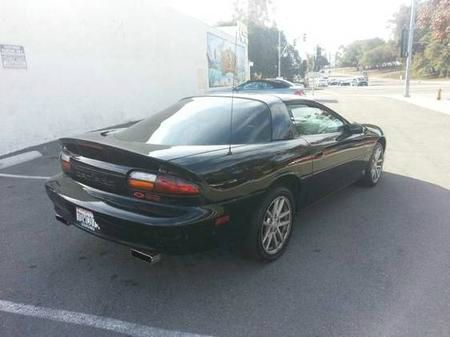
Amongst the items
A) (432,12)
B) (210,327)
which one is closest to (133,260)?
(210,327)

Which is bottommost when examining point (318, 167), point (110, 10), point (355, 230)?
point (355, 230)

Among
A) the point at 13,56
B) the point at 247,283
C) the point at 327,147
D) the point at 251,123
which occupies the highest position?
the point at 13,56

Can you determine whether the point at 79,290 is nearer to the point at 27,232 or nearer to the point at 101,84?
the point at 27,232

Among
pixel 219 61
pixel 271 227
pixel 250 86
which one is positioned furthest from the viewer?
pixel 219 61

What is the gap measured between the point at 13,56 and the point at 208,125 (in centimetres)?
658

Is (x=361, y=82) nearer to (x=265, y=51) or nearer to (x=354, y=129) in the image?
(x=265, y=51)

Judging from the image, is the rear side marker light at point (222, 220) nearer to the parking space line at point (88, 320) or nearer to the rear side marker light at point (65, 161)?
the parking space line at point (88, 320)

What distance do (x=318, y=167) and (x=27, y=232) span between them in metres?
3.11

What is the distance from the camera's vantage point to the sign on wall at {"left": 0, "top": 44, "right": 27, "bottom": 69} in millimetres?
7977

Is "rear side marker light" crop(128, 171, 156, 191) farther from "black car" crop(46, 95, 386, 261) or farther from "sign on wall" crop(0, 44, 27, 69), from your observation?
"sign on wall" crop(0, 44, 27, 69)

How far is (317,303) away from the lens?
290 centimetres

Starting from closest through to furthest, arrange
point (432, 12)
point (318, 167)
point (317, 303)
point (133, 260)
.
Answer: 1. point (317, 303)
2. point (133, 260)
3. point (318, 167)
4. point (432, 12)

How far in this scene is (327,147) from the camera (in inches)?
168

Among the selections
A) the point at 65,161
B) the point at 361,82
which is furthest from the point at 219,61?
the point at 361,82
